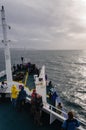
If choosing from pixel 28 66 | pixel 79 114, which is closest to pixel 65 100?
pixel 79 114

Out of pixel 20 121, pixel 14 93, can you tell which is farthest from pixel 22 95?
pixel 20 121

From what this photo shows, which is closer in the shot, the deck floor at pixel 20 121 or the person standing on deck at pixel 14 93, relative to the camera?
the deck floor at pixel 20 121

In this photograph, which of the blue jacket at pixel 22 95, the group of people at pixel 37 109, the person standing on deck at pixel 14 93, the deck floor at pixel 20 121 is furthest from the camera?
the person standing on deck at pixel 14 93

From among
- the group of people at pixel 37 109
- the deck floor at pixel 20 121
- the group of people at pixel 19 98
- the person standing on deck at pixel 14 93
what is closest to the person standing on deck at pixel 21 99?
the group of people at pixel 19 98

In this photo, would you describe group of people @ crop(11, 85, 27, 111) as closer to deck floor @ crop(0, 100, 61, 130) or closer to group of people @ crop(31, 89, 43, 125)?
deck floor @ crop(0, 100, 61, 130)

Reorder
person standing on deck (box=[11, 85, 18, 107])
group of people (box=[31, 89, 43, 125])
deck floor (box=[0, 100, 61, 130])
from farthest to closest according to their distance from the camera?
person standing on deck (box=[11, 85, 18, 107])
group of people (box=[31, 89, 43, 125])
deck floor (box=[0, 100, 61, 130])

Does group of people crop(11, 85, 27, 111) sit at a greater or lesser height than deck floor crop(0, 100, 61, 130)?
greater

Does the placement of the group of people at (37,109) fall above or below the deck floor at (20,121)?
above

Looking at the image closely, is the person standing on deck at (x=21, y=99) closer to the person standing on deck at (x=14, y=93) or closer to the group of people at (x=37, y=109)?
the person standing on deck at (x=14, y=93)

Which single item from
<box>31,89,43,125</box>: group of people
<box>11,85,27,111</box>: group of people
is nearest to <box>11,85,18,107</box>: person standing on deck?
<box>11,85,27,111</box>: group of people
